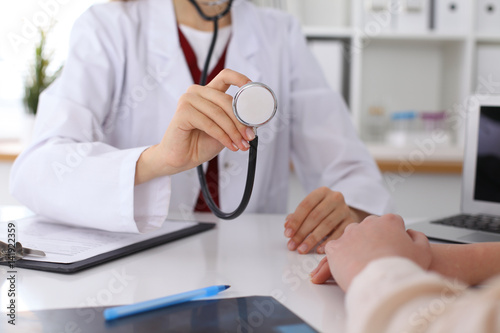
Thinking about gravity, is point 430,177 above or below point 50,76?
below

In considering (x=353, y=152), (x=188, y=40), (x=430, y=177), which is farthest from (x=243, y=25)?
(x=430, y=177)

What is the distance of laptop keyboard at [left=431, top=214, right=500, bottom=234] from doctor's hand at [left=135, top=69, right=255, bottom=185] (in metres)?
0.39

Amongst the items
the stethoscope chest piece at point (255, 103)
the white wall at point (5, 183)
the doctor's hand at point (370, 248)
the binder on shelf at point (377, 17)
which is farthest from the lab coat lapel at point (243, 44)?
the white wall at point (5, 183)

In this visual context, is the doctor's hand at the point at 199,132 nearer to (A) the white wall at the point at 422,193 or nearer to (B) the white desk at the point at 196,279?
(B) the white desk at the point at 196,279

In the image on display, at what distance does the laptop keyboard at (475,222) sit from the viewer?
0.77m

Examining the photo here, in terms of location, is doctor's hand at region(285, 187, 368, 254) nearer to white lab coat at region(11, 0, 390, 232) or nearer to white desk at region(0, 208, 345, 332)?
white desk at region(0, 208, 345, 332)

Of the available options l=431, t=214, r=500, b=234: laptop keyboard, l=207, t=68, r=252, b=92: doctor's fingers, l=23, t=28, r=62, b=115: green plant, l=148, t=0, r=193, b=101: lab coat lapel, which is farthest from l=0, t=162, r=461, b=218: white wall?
l=207, t=68, r=252, b=92: doctor's fingers

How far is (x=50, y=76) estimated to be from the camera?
1964 mm

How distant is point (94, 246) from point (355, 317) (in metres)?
0.44

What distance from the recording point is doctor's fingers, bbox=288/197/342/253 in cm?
69

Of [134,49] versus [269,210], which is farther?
[269,210]

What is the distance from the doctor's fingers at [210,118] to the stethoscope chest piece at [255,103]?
4cm

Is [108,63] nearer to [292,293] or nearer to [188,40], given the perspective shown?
[188,40]

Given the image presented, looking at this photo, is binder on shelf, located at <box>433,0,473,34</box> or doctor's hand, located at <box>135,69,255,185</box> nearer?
doctor's hand, located at <box>135,69,255,185</box>
